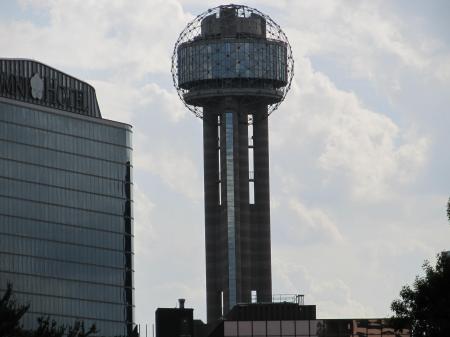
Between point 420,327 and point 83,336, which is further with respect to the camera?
point 83,336

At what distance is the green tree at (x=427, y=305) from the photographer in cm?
14850

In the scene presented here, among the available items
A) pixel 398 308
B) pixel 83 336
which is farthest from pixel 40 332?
pixel 398 308

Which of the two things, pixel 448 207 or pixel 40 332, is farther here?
pixel 40 332

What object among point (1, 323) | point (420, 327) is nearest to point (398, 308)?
point (420, 327)

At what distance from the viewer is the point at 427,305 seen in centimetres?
14975

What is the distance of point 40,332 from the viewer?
18012 cm

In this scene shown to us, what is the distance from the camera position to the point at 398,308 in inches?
5950

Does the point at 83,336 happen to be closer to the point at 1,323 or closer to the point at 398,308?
the point at 1,323

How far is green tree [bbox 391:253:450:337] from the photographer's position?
487ft

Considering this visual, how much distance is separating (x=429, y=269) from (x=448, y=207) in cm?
575

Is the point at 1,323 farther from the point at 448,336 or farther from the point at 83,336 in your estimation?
the point at 448,336

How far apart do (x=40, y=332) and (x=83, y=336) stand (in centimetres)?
391

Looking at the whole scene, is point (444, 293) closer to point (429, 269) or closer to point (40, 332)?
point (429, 269)

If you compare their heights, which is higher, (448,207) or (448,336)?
(448,207)
